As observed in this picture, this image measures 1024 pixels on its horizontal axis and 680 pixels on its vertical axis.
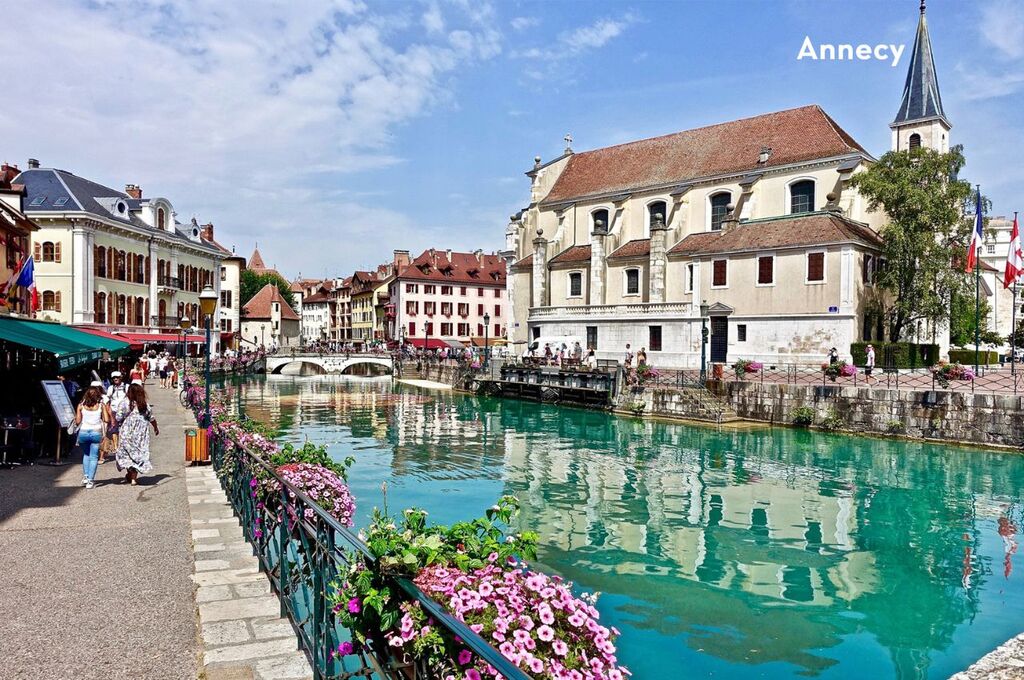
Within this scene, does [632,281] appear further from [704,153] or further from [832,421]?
[832,421]

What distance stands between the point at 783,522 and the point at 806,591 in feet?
14.4

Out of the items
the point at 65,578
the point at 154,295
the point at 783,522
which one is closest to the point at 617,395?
the point at 783,522

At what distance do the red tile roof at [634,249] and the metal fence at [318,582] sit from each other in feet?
135

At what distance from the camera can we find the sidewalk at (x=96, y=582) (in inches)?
199

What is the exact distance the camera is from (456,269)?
88.8 m

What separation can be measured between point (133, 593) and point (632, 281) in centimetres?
4322

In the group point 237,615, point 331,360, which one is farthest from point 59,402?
point 331,360

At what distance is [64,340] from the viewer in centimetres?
1585

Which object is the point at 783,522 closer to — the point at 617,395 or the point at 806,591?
the point at 806,591

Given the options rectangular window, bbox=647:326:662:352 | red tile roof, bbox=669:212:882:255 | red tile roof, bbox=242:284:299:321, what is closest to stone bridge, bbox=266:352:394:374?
rectangular window, bbox=647:326:662:352

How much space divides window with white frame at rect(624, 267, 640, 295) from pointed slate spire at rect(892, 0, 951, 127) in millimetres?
17425

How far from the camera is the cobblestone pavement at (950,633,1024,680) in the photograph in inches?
248

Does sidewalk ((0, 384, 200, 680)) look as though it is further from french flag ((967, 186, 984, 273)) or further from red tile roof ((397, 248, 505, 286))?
red tile roof ((397, 248, 505, 286))

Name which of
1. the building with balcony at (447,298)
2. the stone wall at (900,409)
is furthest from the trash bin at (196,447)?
the building with balcony at (447,298)
